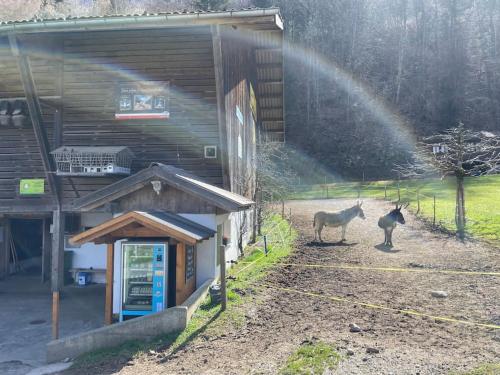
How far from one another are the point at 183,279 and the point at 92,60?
6797mm

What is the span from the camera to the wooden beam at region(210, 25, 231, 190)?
11.1m

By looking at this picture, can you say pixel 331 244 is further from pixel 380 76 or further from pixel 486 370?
pixel 380 76

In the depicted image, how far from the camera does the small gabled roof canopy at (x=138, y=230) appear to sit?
8.98 m

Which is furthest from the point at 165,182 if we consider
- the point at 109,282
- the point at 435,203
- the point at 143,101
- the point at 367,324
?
the point at 435,203

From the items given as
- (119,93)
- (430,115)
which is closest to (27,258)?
(119,93)

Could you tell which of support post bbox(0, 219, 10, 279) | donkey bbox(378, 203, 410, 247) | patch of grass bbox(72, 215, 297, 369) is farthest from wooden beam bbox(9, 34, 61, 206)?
donkey bbox(378, 203, 410, 247)

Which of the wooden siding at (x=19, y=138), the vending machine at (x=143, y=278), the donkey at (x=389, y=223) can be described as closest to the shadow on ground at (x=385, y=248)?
the donkey at (x=389, y=223)

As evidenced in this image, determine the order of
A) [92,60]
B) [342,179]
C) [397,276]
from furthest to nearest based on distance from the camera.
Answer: [342,179] < [92,60] < [397,276]

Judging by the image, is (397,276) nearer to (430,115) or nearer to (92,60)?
(92,60)

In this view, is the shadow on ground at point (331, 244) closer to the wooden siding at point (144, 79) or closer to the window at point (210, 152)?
the wooden siding at point (144, 79)

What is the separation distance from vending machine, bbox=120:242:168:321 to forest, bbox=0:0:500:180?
38020 mm

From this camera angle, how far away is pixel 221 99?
11.6 meters

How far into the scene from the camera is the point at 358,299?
391 inches

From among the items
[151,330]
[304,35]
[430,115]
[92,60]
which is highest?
[304,35]
